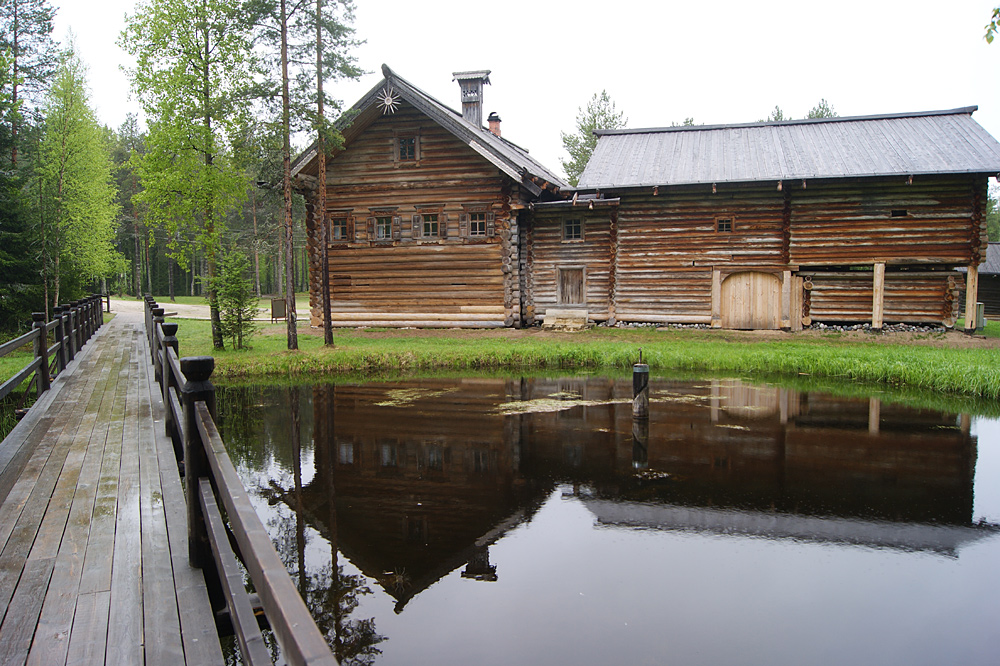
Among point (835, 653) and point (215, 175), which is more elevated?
point (215, 175)

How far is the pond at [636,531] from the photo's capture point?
4.80 meters

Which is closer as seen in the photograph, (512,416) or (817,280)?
(512,416)

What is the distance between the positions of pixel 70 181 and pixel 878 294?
1289 inches

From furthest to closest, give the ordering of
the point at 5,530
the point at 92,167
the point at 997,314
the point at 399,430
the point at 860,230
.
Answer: the point at 997,314 → the point at 92,167 → the point at 860,230 → the point at 399,430 → the point at 5,530

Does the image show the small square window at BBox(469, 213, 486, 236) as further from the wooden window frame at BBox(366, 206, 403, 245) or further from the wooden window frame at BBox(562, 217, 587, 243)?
the wooden window frame at BBox(562, 217, 587, 243)

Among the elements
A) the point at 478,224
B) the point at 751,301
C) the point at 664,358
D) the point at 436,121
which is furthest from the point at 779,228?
the point at 436,121

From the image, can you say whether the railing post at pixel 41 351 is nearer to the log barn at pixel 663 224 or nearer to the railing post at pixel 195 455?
the railing post at pixel 195 455

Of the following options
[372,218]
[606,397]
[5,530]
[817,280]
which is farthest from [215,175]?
[817,280]

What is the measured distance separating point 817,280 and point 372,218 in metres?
16.5

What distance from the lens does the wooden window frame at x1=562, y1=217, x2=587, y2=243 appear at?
82.5 feet

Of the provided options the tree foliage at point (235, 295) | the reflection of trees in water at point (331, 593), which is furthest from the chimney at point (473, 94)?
the reflection of trees in water at point (331, 593)

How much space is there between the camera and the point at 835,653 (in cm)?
455

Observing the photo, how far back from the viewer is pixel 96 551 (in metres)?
4.08

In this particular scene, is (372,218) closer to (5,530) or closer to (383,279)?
(383,279)
